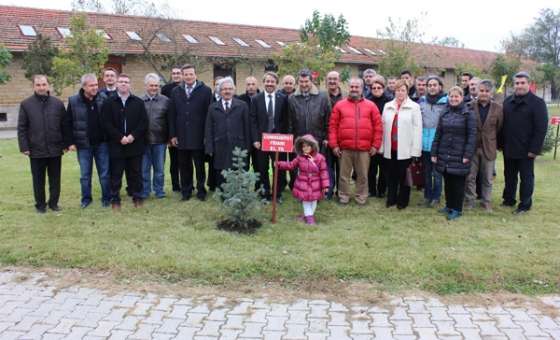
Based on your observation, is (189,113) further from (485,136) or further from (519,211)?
(519,211)

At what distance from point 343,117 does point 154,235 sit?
3213mm

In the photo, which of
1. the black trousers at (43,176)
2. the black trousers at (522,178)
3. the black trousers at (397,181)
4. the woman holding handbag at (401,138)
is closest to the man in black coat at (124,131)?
the black trousers at (43,176)

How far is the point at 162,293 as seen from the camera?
14.8 ft

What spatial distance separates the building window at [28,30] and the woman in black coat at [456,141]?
914 inches

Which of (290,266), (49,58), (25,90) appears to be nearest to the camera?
(290,266)

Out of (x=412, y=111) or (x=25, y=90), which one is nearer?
(x=412, y=111)

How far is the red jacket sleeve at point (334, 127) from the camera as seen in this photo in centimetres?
722

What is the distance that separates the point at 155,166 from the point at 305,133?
260 centimetres

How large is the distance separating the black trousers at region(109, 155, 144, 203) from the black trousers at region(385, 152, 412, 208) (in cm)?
386

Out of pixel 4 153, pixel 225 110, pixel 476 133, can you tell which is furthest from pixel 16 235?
pixel 4 153

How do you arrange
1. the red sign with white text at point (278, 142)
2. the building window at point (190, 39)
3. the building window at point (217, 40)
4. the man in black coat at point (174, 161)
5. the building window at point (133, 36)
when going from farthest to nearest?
the building window at point (217, 40) < the building window at point (190, 39) < the building window at point (133, 36) < the man in black coat at point (174, 161) < the red sign with white text at point (278, 142)

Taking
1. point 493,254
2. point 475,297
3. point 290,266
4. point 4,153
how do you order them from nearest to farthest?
point 475,297 → point 290,266 → point 493,254 → point 4,153

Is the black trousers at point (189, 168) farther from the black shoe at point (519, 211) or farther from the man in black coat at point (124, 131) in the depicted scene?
the black shoe at point (519, 211)

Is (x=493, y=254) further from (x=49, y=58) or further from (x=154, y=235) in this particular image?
(x=49, y=58)
